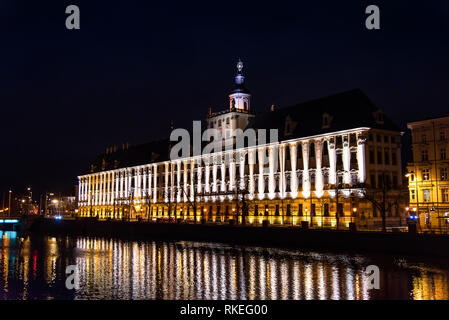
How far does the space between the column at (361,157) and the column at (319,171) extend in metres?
6.78

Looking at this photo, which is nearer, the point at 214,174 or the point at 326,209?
the point at 326,209

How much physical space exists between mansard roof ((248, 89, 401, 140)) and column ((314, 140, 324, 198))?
2.07 m

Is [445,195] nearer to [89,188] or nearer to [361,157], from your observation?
[361,157]

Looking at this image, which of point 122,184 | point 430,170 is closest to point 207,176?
point 122,184

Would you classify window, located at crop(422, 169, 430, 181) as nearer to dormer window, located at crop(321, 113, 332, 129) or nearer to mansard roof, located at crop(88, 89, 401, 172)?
mansard roof, located at crop(88, 89, 401, 172)

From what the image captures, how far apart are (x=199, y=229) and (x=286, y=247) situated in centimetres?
1779

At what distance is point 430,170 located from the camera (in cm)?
6881

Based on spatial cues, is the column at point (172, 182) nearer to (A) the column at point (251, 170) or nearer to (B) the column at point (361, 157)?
(A) the column at point (251, 170)

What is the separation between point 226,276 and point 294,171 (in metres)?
44.6

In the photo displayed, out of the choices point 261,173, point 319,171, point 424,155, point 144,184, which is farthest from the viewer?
point 144,184

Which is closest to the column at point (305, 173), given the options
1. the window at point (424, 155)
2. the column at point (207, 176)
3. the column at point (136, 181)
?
the window at point (424, 155)

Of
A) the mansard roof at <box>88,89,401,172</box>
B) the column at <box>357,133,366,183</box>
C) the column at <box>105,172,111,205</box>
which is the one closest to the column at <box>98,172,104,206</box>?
the column at <box>105,172,111,205</box>

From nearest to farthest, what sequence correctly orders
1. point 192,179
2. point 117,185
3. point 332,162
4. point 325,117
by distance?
point 332,162 < point 325,117 < point 192,179 < point 117,185

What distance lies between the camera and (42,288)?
31703mm
